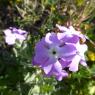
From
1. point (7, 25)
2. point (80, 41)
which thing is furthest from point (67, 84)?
point (7, 25)

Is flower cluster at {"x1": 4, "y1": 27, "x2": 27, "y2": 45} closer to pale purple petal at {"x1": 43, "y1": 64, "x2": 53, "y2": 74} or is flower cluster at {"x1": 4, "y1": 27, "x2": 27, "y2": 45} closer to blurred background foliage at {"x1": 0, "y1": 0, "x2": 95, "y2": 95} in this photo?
blurred background foliage at {"x1": 0, "y1": 0, "x2": 95, "y2": 95}

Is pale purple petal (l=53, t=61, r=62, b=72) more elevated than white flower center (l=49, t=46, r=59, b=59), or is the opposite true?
white flower center (l=49, t=46, r=59, b=59)

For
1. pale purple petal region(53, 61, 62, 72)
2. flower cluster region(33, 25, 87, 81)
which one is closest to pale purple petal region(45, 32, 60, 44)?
flower cluster region(33, 25, 87, 81)

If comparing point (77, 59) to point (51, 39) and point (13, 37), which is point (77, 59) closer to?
point (51, 39)

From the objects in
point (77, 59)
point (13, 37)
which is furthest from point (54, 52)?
point (13, 37)

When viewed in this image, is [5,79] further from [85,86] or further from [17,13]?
[17,13]

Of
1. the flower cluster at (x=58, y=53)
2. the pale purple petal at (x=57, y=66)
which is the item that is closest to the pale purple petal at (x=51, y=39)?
the flower cluster at (x=58, y=53)

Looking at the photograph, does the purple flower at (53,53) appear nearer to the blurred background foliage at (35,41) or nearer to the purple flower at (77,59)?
the purple flower at (77,59)
